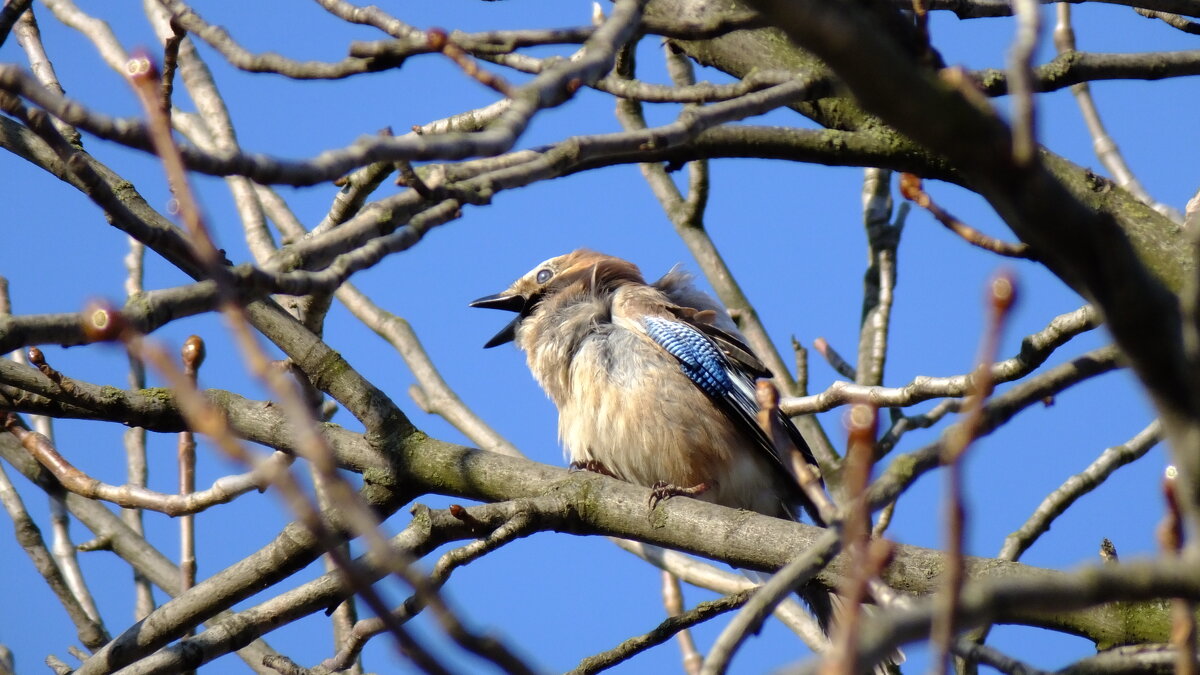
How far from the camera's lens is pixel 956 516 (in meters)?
1.47

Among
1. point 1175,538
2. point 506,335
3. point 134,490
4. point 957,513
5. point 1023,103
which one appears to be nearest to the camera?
point 957,513

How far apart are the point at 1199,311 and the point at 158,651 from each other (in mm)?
3277

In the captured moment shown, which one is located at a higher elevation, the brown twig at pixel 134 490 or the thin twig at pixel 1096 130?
the thin twig at pixel 1096 130

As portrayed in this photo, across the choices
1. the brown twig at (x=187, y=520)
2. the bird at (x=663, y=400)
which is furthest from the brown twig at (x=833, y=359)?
the brown twig at (x=187, y=520)

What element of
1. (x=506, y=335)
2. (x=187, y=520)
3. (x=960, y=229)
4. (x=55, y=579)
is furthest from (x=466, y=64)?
(x=506, y=335)

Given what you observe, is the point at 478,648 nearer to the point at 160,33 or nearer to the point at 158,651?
the point at 158,651

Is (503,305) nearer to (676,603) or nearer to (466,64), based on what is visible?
(676,603)

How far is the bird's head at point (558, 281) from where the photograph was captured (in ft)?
24.3

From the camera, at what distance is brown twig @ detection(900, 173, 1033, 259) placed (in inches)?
116

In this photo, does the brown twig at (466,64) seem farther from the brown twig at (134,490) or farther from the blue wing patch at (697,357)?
the blue wing patch at (697,357)

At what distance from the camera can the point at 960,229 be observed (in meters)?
2.95

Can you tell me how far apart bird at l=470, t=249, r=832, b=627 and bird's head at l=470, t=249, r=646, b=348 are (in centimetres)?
39

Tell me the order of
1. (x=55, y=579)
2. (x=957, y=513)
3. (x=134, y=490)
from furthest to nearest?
(x=55, y=579), (x=134, y=490), (x=957, y=513)

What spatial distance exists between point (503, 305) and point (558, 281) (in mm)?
461
